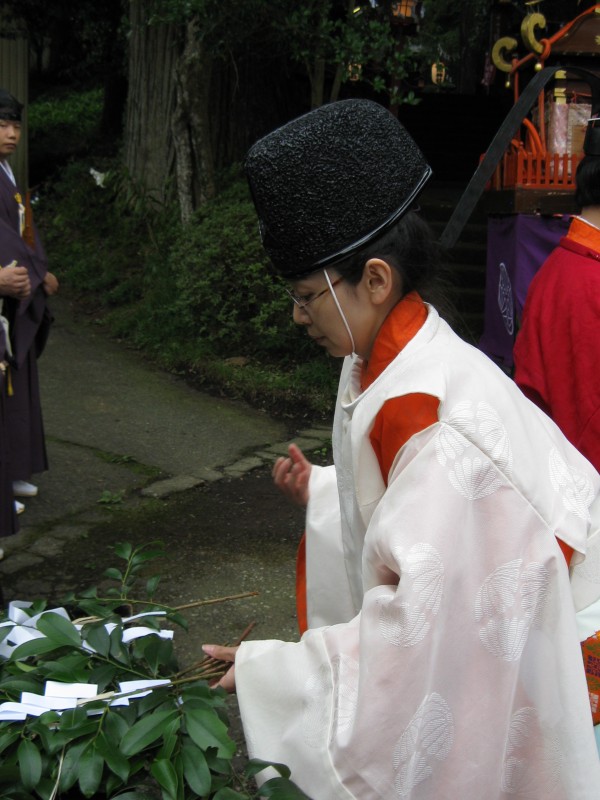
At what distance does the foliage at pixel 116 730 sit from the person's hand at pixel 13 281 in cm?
295

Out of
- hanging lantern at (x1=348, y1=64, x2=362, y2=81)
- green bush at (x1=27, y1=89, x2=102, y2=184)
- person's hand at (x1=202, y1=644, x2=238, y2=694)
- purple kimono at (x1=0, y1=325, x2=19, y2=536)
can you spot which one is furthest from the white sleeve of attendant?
green bush at (x1=27, y1=89, x2=102, y2=184)

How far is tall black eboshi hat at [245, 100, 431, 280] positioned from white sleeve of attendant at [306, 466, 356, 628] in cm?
68

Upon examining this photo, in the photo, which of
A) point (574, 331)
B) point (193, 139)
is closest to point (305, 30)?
point (193, 139)

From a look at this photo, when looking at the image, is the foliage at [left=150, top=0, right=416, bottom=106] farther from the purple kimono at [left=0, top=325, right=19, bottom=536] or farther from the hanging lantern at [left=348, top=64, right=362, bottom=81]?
the purple kimono at [left=0, top=325, right=19, bottom=536]

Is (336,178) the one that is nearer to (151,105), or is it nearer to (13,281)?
(13,281)

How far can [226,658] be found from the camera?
1853mm

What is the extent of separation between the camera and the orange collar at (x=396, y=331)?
5.93ft

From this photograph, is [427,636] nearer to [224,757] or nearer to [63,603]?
[224,757]

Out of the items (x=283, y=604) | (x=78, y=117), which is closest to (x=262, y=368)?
(x=283, y=604)

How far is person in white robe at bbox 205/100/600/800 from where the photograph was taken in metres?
1.56

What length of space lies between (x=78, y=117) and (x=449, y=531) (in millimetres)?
15315

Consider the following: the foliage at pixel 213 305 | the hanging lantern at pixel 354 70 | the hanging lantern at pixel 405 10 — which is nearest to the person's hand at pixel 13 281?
the foliage at pixel 213 305

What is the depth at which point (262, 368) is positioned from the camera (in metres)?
7.43

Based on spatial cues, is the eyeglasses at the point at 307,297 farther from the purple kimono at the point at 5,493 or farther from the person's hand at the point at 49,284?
the person's hand at the point at 49,284
